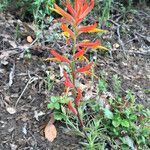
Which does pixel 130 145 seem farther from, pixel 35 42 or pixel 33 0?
pixel 33 0

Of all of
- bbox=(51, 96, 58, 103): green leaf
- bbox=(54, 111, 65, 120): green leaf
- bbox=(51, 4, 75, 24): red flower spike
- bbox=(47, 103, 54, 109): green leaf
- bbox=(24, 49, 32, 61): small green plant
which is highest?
bbox=(51, 4, 75, 24): red flower spike

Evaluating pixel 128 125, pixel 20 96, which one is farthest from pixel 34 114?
pixel 128 125

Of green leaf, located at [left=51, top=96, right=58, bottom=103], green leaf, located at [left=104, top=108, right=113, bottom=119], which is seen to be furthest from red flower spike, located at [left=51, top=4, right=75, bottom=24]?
green leaf, located at [left=104, top=108, right=113, bottom=119]

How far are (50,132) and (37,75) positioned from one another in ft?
2.09

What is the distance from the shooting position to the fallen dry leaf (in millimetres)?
3021

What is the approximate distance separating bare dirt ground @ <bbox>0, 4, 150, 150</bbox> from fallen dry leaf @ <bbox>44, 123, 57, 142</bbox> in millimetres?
36

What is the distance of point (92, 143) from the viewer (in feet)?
9.36

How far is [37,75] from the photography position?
136 inches

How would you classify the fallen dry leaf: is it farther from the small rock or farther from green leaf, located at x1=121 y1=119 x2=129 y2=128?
green leaf, located at x1=121 y1=119 x2=129 y2=128

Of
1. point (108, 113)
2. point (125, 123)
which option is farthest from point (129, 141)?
point (108, 113)

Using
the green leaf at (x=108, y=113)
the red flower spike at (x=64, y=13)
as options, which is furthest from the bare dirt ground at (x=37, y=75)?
the red flower spike at (x=64, y=13)

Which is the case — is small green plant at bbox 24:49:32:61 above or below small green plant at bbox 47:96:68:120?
above

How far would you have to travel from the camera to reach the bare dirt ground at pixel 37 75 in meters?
3.02

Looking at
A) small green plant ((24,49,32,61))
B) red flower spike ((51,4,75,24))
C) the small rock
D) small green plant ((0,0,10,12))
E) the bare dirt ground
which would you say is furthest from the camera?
small green plant ((0,0,10,12))
